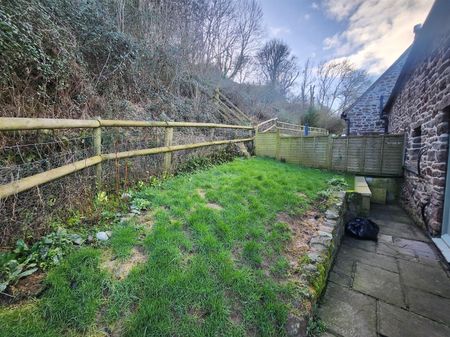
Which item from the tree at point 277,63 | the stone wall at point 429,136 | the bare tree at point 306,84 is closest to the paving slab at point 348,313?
the stone wall at point 429,136

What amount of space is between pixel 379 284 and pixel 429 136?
3400 mm

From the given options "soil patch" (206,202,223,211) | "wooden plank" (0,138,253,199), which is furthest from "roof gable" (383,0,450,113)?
"wooden plank" (0,138,253,199)

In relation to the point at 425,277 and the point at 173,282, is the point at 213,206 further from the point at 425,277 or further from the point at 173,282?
the point at 425,277

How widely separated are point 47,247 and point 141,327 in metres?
1.17

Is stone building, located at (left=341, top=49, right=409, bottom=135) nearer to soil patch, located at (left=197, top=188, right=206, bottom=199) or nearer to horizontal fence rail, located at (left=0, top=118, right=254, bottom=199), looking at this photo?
soil patch, located at (left=197, top=188, right=206, bottom=199)

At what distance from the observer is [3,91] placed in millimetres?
2543

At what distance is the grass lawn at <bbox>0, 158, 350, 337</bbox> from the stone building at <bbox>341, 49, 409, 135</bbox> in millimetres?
12072

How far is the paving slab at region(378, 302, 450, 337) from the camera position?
6.13ft

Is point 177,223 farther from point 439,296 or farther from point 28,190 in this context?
point 439,296

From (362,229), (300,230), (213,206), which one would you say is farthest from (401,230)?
(213,206)

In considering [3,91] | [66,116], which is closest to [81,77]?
[66,116]

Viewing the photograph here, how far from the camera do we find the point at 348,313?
2.10m

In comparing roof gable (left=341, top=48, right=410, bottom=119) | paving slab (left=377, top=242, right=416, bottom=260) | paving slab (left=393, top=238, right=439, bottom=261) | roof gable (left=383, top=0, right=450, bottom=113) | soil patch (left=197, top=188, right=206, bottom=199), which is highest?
roof gable (left=341, top=48, right=410, bottom=119)

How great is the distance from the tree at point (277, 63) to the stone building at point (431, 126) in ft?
59.3
